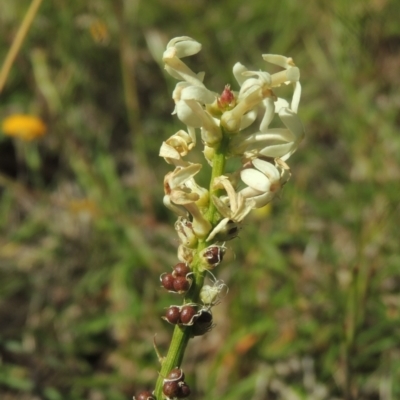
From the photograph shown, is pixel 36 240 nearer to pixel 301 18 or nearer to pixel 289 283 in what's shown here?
pixel 289 283

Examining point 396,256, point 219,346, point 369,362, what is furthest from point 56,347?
point 396,256

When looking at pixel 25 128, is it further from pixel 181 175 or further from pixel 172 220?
pixel 181 175

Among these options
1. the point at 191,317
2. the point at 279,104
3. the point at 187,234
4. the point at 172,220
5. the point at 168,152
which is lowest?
the point at 191,317

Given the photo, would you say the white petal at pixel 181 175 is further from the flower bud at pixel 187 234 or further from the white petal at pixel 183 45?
the white petal at pixel 183 45

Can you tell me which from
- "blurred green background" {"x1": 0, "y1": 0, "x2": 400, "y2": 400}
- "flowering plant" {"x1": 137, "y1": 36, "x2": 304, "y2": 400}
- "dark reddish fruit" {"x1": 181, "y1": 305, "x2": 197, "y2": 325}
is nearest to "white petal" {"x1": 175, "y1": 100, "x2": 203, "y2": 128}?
"flowering plant" {"x1": 137, "y1": 36, "x2": 304, "y2": 400}

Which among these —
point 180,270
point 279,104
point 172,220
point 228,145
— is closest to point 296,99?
point 279,104

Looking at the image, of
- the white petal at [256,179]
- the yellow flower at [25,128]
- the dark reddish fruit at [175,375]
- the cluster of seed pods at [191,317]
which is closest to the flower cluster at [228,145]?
the white petal at [256,179]
